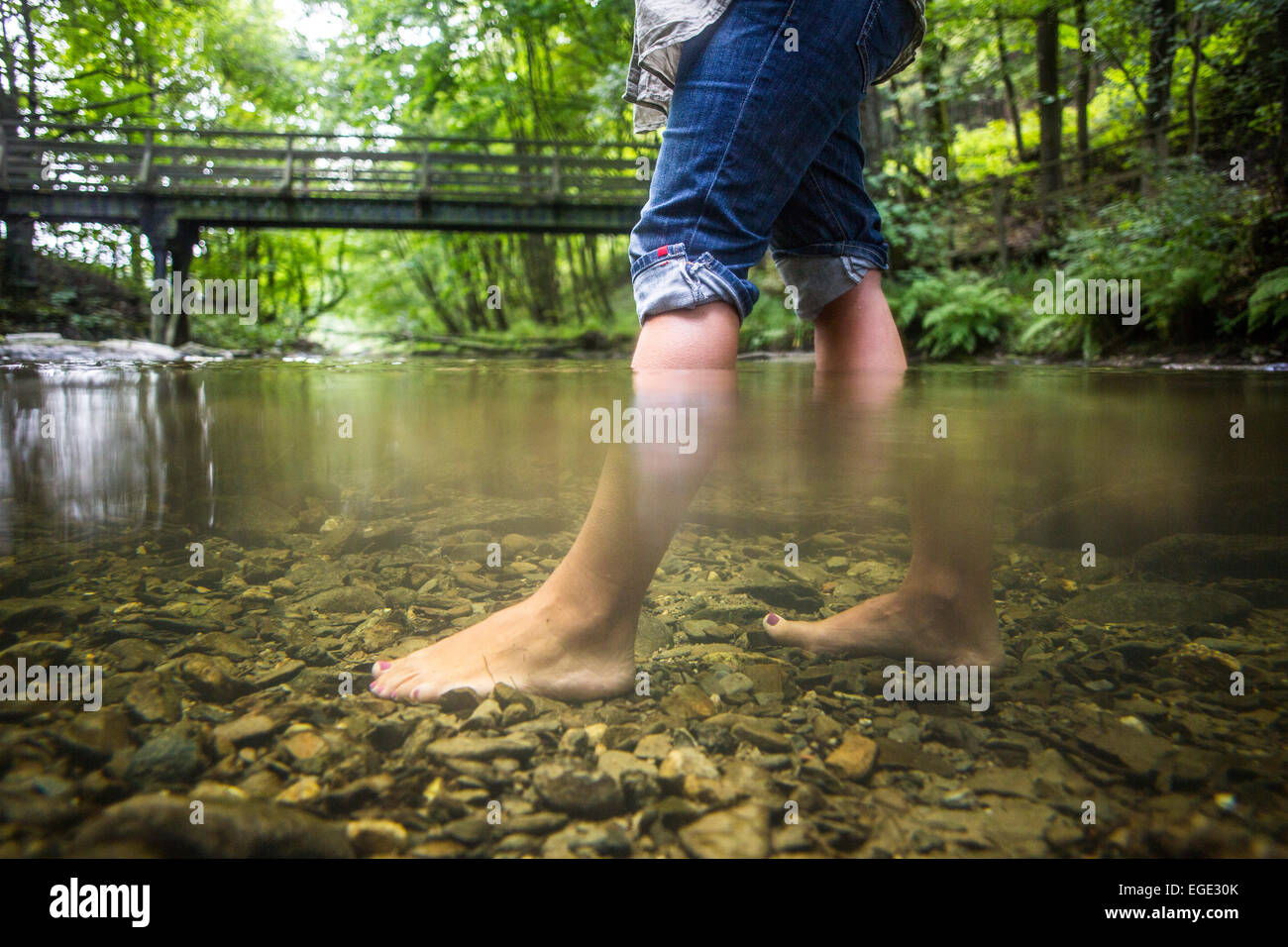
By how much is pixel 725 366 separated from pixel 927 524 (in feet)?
2.16

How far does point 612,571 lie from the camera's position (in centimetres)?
136

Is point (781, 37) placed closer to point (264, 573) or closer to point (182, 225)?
point (264, 573)

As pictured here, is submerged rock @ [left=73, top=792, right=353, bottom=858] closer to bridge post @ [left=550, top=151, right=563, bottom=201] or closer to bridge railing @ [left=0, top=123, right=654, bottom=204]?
bridge railing @ [left=0, top=123, right=654, bottom=204]

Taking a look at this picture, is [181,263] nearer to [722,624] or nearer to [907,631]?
[722,624]

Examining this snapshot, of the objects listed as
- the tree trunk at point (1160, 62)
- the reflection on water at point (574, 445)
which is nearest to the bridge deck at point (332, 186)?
the tree trunk at point (1160, 62)

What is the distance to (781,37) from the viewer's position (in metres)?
1.24

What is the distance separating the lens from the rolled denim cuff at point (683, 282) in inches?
50.8

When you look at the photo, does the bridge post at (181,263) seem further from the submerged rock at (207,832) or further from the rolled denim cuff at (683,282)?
the submerged rock at (207,832)

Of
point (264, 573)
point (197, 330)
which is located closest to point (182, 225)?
point (197, 330)

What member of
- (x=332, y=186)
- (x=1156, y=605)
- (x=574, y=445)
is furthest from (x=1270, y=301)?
(x=332, y=186)

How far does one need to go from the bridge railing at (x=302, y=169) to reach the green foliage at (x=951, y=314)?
15.0 ft

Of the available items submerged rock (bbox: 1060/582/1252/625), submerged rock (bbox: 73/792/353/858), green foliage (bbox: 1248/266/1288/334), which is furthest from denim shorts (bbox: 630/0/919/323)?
green foliage (bbox: 1248/266/1288/334)

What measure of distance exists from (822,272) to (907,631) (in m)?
0.89

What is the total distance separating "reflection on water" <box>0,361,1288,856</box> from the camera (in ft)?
3.26
